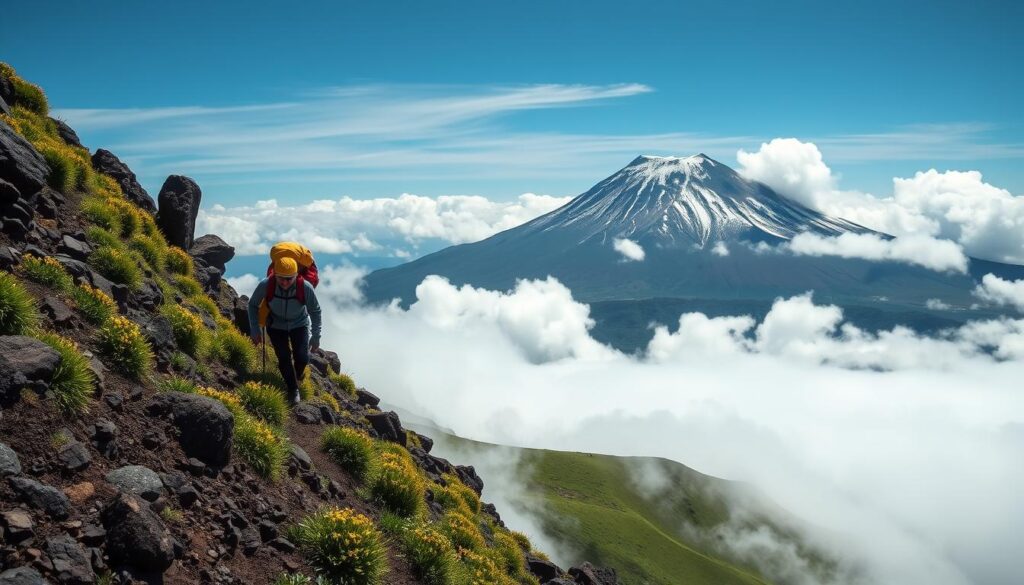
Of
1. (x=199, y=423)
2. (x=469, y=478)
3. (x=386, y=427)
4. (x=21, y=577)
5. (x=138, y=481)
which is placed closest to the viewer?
(x=21, y=577)

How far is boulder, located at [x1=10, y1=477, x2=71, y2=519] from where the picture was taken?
734 centimetres

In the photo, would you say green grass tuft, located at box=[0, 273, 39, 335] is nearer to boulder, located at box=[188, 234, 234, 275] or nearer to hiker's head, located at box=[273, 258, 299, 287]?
hiker's head, located at box=[273, 258, 299, 287]

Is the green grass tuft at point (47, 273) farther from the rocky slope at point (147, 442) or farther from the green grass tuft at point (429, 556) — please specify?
the green grass tuft at point (429, 556)

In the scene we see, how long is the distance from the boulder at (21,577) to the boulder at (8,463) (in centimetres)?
149

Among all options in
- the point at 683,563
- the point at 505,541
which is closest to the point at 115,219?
the point at 505,541

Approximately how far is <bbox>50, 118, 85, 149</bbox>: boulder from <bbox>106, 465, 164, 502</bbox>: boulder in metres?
21.6

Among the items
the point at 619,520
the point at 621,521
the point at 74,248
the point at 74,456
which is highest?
the point at 74,248

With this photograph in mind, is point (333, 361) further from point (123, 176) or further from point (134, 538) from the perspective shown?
point (134, 538)

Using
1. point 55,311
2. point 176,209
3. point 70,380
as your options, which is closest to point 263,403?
point 55,311

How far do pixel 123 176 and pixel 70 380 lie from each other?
18784mm

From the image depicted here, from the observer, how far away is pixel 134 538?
25.0 ft

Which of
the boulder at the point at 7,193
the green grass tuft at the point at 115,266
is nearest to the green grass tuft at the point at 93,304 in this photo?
the green grass tuft at the point at 115,266

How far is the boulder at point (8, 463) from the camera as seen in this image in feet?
24.2

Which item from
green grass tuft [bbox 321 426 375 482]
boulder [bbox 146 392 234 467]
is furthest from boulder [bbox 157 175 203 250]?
boulder [bbox 146 392 234 467]
